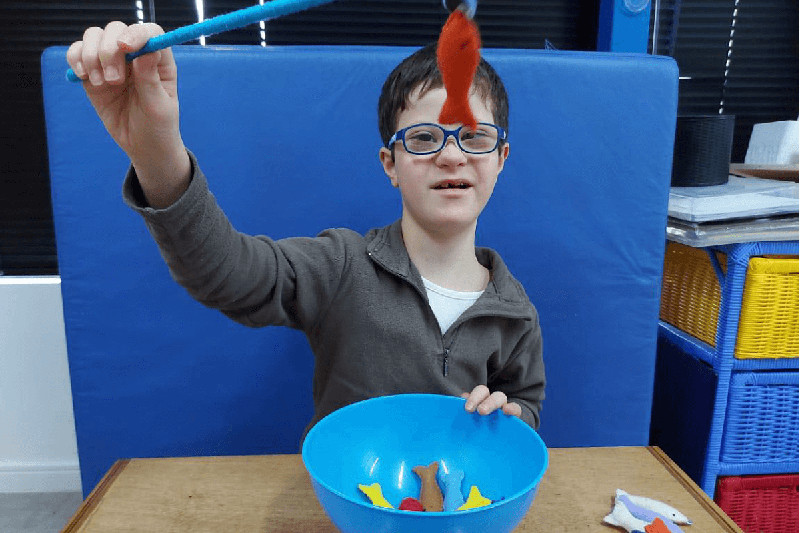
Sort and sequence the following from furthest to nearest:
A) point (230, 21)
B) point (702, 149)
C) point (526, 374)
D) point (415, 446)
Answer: point (702, 149)
point (526, 374)
point (415, 446)
point (230, 21)

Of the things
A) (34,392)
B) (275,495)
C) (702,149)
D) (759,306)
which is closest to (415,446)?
(275,495)

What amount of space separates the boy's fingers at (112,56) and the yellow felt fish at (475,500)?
0.48 metres

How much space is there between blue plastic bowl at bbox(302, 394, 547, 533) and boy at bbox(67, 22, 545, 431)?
0.12ft

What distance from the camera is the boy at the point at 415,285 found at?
2.23 ft

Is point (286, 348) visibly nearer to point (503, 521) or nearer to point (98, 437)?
point (98, 437)

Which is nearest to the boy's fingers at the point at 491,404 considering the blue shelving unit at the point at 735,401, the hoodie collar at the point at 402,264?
the hoodie collar at the point at 402,264

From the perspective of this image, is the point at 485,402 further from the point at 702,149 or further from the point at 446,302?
the point at 702,149

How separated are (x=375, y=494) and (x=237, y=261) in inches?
10.7

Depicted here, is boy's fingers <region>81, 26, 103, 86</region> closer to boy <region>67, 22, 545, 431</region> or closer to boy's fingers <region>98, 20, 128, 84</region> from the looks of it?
boy's fingers <region>98, 20, 128, 84</region>

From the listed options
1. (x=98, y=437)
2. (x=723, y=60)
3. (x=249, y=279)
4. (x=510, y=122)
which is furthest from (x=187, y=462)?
(x=723, y=60)

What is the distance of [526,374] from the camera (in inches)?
32.9

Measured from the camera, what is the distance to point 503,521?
0.43 meters

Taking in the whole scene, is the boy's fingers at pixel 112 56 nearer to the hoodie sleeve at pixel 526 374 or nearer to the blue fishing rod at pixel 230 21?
the blue fishing rod at pixel 230 21

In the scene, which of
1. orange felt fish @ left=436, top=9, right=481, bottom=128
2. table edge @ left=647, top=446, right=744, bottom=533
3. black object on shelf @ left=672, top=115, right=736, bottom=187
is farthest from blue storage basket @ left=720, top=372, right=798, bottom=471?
orange felt fish @ left=436, top=9, right=481, bottom=128
